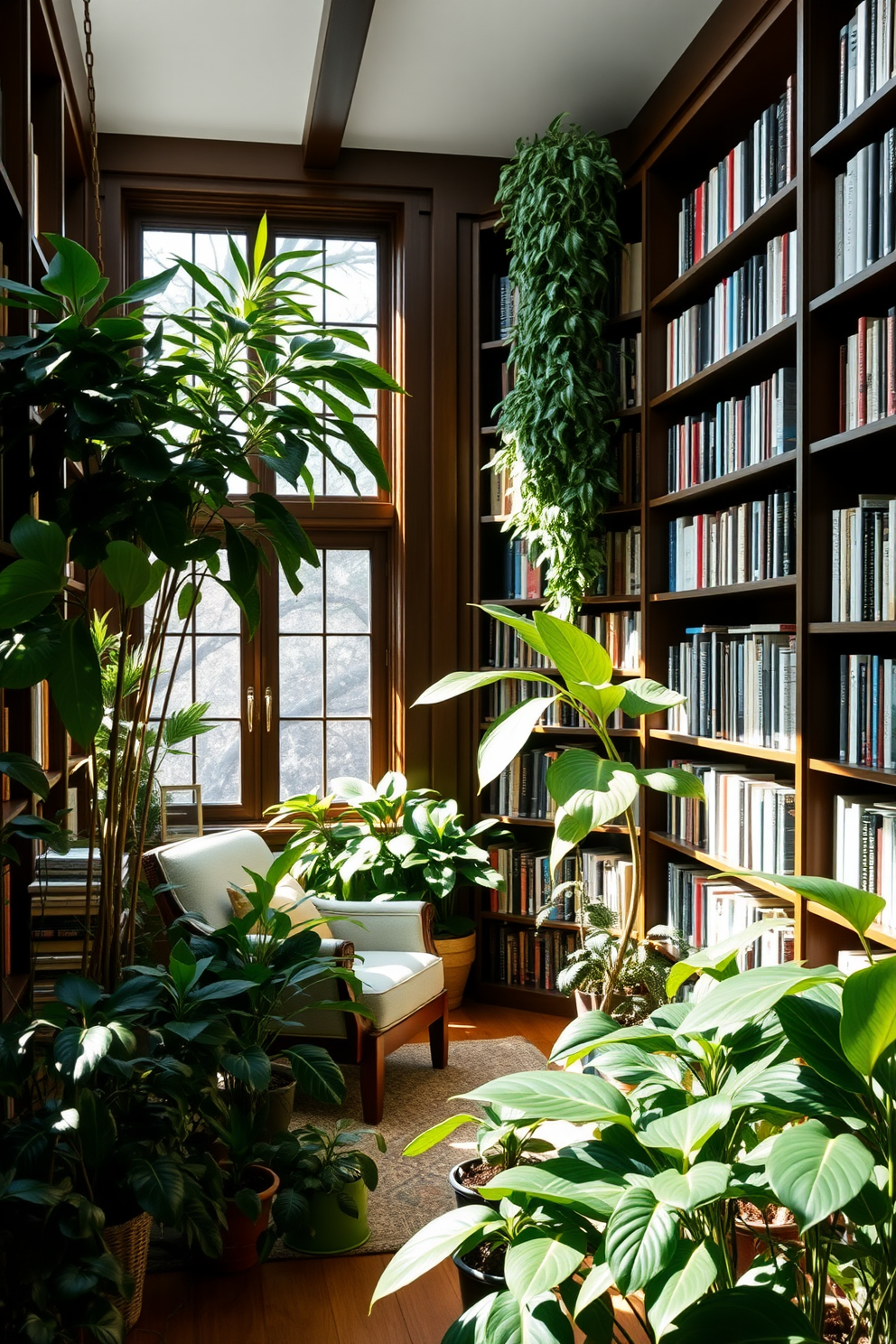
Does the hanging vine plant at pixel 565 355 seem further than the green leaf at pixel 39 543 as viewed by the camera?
Yes

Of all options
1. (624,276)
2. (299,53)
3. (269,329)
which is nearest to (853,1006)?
(269,329)

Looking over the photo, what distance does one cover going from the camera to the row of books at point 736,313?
303cm

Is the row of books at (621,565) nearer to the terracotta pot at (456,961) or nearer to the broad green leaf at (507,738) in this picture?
the terracotta pot at (456,961)

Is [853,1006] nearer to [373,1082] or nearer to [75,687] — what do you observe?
[75,687]

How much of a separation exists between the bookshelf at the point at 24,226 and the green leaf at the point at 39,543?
0.33 meters

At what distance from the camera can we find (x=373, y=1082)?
3.27 m

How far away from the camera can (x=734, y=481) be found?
3.27 m

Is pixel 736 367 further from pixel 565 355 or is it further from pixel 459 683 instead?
pixel 459 683

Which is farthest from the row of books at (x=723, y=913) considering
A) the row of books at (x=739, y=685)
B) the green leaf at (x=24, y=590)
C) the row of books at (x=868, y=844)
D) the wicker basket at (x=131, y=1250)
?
the green leaf at (x=24, y=590)

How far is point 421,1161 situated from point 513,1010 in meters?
1.35

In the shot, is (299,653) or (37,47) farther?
(299,653)

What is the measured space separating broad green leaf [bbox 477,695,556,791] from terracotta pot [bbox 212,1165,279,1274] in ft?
3.64

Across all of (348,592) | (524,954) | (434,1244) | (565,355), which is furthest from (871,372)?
(524,954)

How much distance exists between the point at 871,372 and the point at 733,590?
2.75 ft
